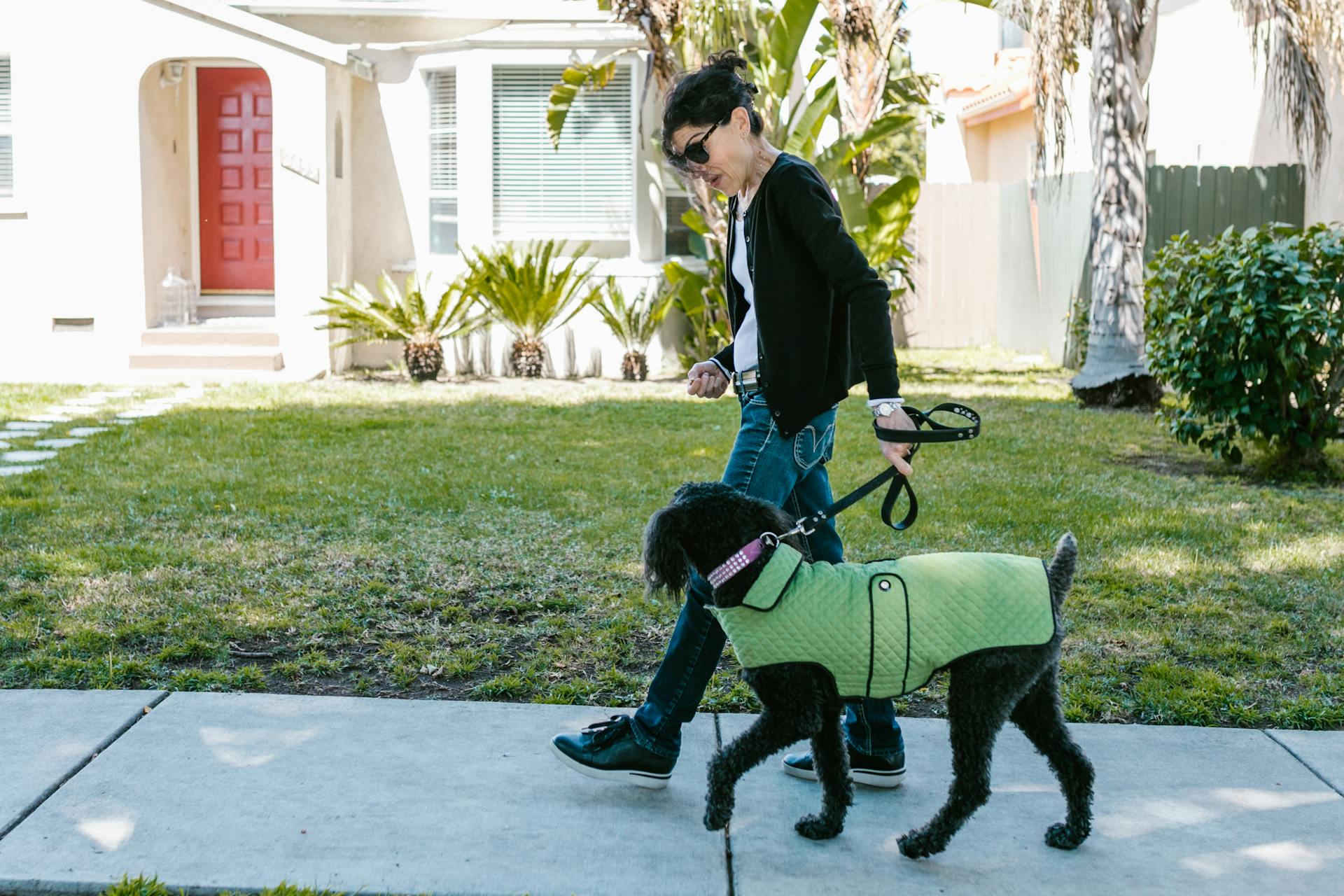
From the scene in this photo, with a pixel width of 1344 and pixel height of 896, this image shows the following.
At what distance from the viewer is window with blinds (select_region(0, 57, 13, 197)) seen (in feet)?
45.1

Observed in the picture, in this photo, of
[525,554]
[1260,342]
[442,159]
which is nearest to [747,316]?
[525,554]

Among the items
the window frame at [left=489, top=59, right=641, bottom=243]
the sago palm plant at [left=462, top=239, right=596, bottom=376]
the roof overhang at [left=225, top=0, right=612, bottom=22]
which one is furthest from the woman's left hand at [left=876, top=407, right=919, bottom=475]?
the roof overhang at [left=225, top=0, right=612, bottom=22]

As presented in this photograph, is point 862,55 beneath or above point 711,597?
above

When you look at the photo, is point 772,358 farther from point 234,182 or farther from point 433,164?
point 234,182

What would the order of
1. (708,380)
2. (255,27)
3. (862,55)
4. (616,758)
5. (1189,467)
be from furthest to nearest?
(255,27) < (862,55) < (1189,467) < (708,380) < (616,758)

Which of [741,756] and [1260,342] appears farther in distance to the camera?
[1260,342]

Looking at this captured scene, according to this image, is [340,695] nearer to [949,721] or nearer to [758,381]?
[758,381]

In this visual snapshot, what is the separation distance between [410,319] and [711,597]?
10.0 m

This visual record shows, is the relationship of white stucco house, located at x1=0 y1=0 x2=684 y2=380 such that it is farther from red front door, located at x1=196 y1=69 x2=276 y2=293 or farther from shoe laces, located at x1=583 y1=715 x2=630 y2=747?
shoe laces, located at x1=583 y1=715 x2=630 y2=747

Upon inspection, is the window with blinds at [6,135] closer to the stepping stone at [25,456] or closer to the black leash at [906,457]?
the stepping stone at [25,456]

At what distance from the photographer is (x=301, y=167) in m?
13.1

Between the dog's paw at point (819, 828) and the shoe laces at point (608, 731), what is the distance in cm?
58

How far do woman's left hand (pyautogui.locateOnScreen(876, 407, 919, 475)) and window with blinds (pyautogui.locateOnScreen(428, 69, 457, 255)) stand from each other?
38.4 feet

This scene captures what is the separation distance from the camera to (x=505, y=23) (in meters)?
14.1
